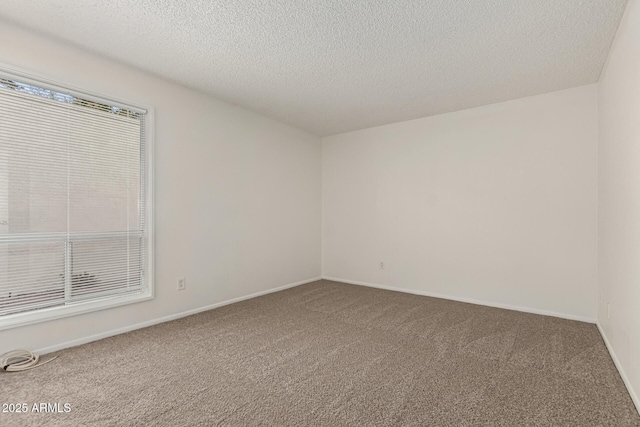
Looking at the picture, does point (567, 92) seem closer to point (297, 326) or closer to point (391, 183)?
point (391, 183)

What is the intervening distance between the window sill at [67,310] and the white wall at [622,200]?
376 centimetres

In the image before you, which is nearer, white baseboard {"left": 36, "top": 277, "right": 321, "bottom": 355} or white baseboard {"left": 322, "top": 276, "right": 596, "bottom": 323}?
white baseboard {"left": 36, "top": 277, "right": 321, "bottom": 355}

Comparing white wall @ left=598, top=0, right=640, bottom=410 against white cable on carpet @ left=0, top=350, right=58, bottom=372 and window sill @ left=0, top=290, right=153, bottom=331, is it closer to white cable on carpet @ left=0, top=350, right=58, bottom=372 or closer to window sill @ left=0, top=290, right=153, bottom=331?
window sill @ left=0, top=290, right=153, bottom=331

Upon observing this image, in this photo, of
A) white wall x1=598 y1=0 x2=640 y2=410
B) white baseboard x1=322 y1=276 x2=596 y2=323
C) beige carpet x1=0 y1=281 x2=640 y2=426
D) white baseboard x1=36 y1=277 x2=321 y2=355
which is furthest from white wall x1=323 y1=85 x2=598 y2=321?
white baseboard x1=36 y1=277 x2=321 y2=355

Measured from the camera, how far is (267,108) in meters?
4.02

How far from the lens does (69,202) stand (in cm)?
254

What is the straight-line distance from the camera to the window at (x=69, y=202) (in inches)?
89.4

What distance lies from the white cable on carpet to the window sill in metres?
0.19

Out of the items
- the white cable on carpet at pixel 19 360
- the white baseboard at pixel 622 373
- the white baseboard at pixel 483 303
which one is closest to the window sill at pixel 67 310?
the white cable on carpet at pixel 19 360

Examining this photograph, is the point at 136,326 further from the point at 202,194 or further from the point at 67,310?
the point at 202,194

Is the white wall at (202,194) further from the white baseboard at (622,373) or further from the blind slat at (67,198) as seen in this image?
the white baseboard at (622,373)

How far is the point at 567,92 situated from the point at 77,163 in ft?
15.9

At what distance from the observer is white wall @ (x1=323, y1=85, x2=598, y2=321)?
3.28 m

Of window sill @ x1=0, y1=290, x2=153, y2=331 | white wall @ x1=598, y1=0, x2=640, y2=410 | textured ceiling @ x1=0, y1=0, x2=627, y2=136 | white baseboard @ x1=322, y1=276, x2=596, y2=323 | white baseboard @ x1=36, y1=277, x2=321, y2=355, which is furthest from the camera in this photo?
white baseboard @ x1=322, y1=276, x2=596, y2=323
